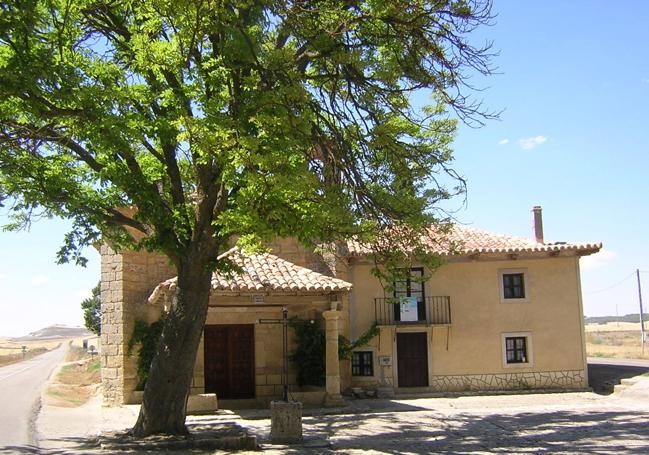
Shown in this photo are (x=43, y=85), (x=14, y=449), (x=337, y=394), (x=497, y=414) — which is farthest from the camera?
(x=337, y=394)

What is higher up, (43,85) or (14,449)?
(43,85)

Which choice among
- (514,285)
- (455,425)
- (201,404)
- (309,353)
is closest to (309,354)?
(309,353)

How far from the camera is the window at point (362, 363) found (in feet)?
72.2

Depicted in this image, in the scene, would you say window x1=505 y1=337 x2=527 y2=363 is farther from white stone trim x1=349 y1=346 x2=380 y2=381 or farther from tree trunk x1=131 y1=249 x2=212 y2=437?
tree trunk x1=131 y1=249 x2=212 y2=437

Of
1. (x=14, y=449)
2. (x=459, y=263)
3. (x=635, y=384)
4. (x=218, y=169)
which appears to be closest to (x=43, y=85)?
(x=218, y=169)

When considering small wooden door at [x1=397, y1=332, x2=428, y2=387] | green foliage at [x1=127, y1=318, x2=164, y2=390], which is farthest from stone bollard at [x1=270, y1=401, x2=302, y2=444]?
small wooden door at [x1=397, y1=332, x2=428, y2=387]

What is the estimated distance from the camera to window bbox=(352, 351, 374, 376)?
72.2 ft

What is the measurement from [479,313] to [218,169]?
1412 cm

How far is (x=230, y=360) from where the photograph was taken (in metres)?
18.7

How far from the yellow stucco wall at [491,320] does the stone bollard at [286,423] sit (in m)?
10.3

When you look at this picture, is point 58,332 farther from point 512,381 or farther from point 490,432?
point 490,432

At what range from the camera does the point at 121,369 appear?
1780cm

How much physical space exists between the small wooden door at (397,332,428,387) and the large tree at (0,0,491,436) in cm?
1154

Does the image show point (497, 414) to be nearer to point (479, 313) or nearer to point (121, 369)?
point (479, 313)
